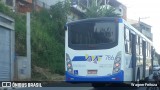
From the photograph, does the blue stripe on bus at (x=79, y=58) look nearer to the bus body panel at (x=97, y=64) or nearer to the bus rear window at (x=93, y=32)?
the bus body panel at (x=97, y=64)

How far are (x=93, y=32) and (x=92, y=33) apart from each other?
2.5 inches

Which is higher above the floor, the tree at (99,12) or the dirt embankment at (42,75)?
the tree at (99,12)

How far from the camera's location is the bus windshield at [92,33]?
45.3 ft

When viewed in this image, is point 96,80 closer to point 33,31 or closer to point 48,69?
point 48,69

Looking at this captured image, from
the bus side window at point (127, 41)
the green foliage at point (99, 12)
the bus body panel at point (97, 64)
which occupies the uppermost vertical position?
the green foliage at point (99, 12)

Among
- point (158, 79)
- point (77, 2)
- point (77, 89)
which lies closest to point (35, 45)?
point (77, 89)

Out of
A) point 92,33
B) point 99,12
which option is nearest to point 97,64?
point 92,33

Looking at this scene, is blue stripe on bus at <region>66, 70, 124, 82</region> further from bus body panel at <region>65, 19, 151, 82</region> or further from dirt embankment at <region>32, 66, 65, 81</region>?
dirt embankment at <region>32, 66, 65, 81</region>

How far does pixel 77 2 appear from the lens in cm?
5053

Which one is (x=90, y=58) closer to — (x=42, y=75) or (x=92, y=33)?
(x=92, y=33)

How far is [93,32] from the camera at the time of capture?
553 inches

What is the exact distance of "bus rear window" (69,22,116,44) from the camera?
544 inches

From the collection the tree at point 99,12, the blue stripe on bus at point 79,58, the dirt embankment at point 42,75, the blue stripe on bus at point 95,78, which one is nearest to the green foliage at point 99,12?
the tree at point 99,12

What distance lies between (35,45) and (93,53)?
15.4m
